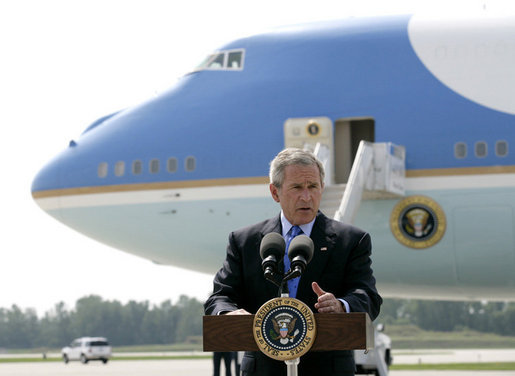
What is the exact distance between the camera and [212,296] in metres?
4.88

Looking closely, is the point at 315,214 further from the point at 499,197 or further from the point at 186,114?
the point at 186,114

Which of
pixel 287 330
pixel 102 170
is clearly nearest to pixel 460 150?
pixel 102 170

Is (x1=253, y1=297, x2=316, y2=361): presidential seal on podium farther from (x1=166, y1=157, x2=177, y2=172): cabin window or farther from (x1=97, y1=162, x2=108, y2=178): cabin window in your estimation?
(x1=97, y1=162, x2=108, y2=178): cabin window

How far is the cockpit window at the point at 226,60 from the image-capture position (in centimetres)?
1598

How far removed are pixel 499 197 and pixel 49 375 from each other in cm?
1451

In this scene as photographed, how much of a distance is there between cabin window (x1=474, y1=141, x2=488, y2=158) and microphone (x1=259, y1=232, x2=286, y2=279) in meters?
10.3

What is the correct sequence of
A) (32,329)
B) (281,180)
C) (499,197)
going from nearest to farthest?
1. (281,180)
2. (499,197)
3. (32,329)

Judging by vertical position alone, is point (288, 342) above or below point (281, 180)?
below

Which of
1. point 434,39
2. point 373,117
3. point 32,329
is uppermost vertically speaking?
point 434,39

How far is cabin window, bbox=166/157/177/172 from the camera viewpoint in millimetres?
15492

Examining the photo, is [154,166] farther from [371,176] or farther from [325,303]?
[325,303]

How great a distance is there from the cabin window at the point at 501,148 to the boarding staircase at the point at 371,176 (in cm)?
134

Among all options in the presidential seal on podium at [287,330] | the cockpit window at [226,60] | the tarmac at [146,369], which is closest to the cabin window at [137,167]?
the cockpit window at [226,60]

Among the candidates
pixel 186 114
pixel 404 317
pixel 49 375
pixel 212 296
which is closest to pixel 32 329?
pixel 404 317
